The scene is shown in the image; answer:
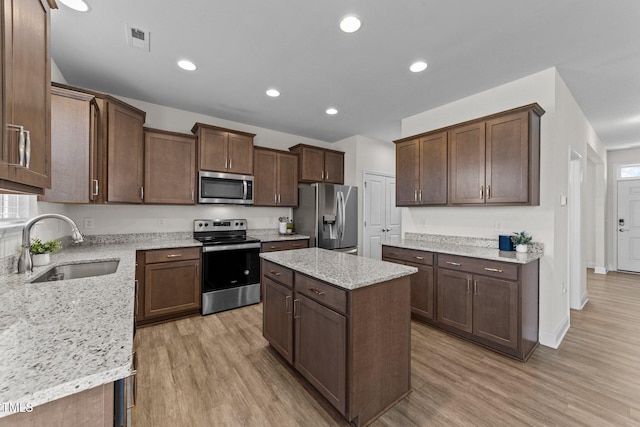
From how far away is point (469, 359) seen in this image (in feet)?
7.70

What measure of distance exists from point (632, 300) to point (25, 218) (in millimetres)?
7105

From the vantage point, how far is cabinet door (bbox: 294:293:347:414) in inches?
62.2

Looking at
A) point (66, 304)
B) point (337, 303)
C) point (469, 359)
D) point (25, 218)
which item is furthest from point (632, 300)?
point (25, 218)

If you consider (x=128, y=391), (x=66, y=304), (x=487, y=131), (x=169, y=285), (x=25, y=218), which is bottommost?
(x=169, y=285)

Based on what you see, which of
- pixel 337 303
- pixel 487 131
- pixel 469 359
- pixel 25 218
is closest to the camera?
pixel 337 303

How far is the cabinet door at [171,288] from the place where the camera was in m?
2.97

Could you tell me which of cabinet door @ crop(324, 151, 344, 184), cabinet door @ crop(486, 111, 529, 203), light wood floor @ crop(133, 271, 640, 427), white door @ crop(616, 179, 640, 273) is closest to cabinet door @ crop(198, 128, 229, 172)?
cabinet door @ crop(324, 151, 344, 184)

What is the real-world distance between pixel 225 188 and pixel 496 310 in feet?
11.4

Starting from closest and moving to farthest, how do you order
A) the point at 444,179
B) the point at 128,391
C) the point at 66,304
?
the point at 128,391
the point at 66,304
the point at 444,179

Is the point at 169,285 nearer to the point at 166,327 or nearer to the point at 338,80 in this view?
the point at 166,327

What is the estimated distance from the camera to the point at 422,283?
2.98 m

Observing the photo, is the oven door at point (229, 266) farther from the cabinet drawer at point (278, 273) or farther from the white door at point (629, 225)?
the white door at point (629, 225)

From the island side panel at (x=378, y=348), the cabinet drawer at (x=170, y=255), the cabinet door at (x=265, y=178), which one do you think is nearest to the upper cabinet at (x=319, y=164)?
the cabinet door at (x=265, y=178)

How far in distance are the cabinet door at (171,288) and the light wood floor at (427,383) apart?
9.1 inches
